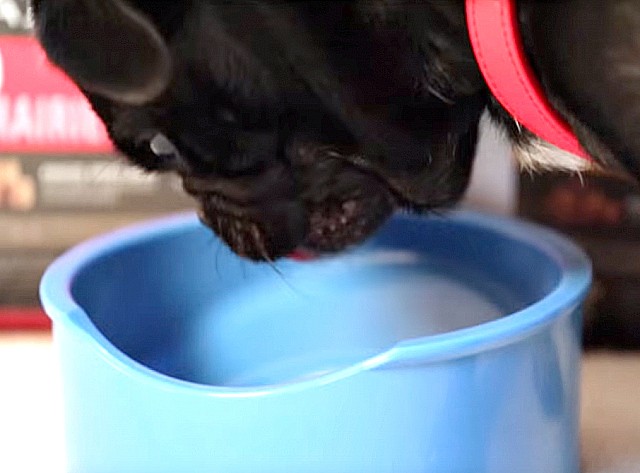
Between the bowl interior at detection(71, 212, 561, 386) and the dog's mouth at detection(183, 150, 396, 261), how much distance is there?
0.18 meters

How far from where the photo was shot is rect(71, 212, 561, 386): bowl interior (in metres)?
1.35

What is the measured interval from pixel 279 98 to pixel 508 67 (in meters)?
0.18

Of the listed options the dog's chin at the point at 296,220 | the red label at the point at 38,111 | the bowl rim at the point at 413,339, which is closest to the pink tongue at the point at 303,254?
the dog's chin at the point at 296,220

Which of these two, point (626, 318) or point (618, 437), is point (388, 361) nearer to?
point (618, 437)

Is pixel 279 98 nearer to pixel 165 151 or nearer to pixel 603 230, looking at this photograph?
pixel 165 151

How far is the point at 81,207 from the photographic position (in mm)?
1503

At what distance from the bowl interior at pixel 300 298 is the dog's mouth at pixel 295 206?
0.18 m

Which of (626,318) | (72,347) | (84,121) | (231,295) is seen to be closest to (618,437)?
(626,318)

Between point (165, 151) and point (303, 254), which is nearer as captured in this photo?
point (165, 151)

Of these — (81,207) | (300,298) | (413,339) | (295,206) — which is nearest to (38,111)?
(81,207)

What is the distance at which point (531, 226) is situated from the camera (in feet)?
4.36

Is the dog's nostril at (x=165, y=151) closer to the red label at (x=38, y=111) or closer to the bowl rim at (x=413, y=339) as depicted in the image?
Result: the bowl rim at (x=413, y=339)

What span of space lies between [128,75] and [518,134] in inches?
14.6

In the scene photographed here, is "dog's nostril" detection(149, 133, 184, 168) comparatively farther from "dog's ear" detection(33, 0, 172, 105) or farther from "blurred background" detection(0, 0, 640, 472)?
"blurred background" detection(0, 0, 640, 472)
